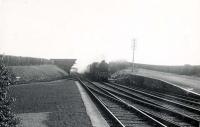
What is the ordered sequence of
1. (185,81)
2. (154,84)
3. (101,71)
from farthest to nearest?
(101,71) < (185,81) < (154,84)

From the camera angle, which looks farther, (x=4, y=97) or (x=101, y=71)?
(x=101, y=71)

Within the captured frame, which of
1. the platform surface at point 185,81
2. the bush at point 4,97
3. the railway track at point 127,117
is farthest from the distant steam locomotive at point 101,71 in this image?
the bush at point 4,97

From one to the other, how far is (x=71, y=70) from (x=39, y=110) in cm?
5310

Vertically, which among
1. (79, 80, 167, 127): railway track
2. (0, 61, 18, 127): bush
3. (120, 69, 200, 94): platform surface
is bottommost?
(79, 80, 167, 127): railway track

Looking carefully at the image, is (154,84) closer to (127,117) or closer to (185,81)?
(185,81)

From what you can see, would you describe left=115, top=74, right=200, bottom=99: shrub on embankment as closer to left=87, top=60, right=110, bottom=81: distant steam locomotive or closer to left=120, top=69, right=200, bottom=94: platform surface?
left=120, top=69, right=200, bottom=94: platform surface

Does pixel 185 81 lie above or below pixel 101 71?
below

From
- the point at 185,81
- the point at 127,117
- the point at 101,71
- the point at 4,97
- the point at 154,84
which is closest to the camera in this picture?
the point at 4,97

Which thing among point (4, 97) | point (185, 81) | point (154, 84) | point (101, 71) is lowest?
point (154, 84)

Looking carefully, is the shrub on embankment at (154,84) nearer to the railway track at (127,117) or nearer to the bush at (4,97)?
the railway track at (127,117)

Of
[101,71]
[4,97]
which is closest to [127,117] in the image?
[4,97]

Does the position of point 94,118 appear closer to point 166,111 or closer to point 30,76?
point 166,111

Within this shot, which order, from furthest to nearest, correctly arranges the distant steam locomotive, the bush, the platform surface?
the distant steam locomotive < the platform surface < the bush

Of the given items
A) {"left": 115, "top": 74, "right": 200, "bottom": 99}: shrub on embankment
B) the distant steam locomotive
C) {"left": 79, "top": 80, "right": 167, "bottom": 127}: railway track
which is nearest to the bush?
{"left": 79, "top": 80, "right": 167, "bottom": 127}: railway track
